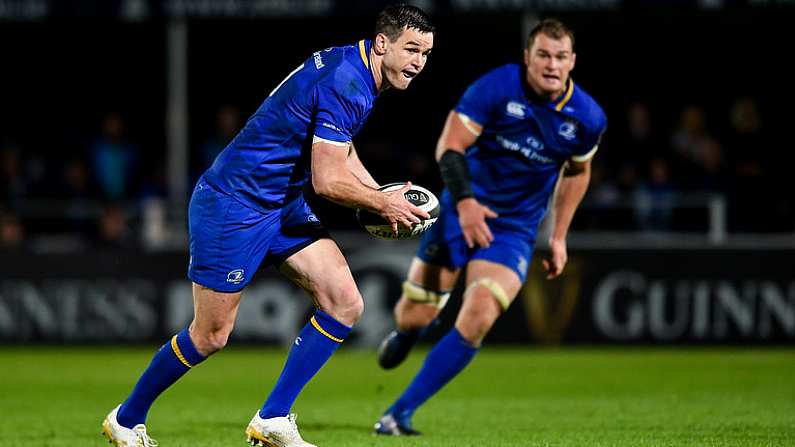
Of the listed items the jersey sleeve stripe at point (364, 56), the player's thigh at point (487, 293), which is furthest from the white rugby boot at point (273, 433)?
the jersey sleeve stripe at point (364, 56)

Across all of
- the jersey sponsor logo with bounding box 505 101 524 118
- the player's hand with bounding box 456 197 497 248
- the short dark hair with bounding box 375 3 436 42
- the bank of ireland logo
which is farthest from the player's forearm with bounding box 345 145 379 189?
the jersey sponsor logo with bounding box 505 101 524 118

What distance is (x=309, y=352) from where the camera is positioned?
622 cm

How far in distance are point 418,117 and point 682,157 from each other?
3873 millimetres

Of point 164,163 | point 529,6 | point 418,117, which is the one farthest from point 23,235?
point 529,6

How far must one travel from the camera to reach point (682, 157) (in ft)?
48.2

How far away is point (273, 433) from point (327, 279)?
2.57 feet

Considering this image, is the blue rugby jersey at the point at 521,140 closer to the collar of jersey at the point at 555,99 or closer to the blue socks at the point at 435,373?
the collar of jersey at the point at 555,99

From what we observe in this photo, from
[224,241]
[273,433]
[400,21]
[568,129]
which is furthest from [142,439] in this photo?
[568,129]

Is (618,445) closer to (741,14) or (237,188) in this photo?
(237,188)

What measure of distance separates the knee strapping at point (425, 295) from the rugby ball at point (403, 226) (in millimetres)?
1797

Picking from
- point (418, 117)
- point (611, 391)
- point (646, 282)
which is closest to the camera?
point (611, 391)

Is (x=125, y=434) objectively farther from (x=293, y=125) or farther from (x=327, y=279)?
(x=293, y=125)

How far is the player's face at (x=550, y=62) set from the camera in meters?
7.44

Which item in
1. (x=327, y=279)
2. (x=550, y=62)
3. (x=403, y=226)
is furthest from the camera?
(x=550, y=62)
